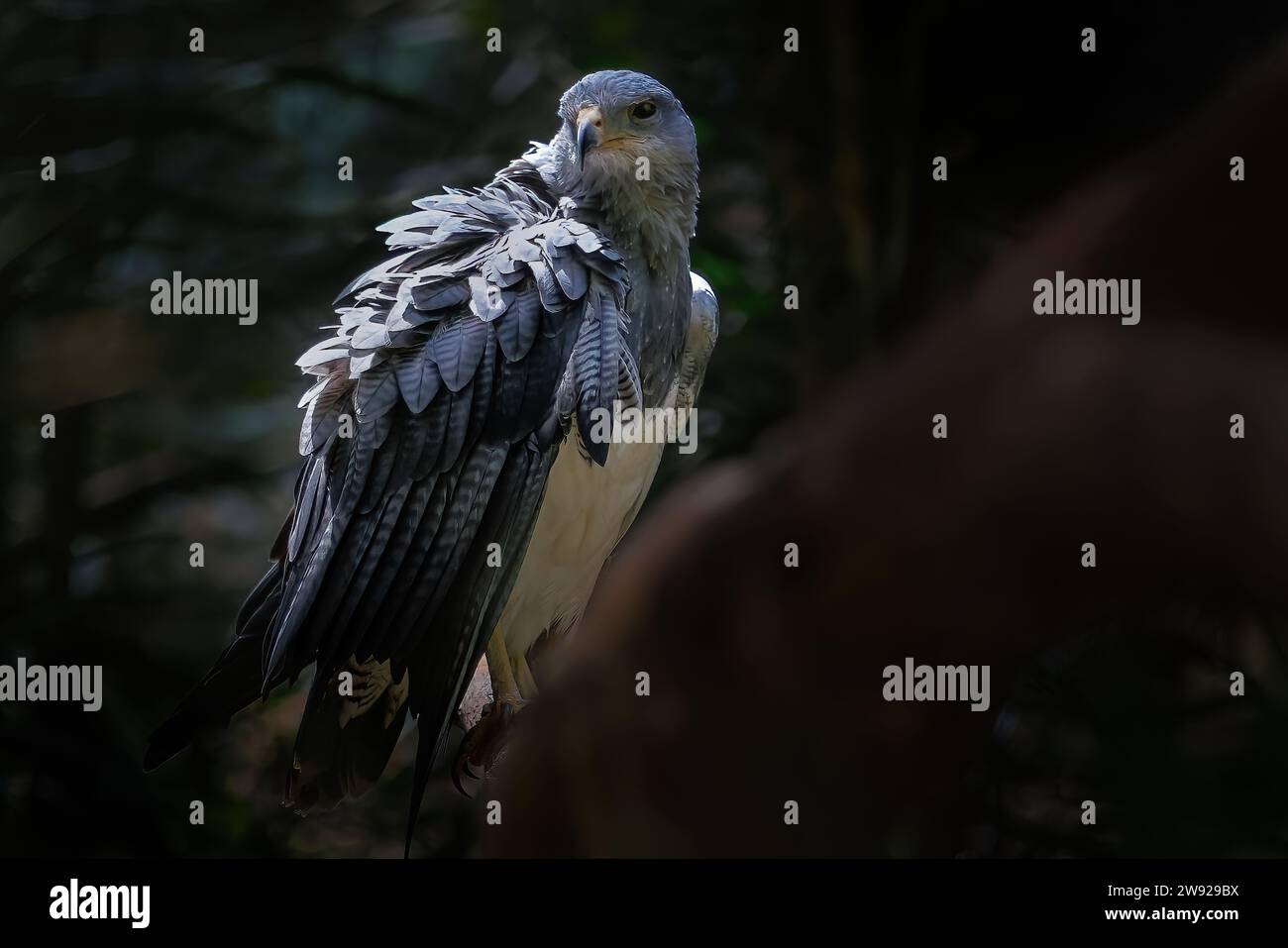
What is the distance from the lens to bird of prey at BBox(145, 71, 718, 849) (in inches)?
78.3

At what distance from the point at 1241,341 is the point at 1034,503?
310 millimetres

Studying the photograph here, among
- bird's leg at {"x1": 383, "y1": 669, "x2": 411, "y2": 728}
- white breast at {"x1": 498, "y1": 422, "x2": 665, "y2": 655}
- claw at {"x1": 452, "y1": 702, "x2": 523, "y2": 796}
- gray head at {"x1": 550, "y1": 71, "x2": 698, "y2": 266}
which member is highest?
gray head at {"x1": 550, "y1": 71, "x2": 698, "y2": 266}

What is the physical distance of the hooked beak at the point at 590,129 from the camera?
213 centimetres

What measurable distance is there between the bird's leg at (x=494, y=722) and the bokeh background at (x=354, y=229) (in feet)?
1.23

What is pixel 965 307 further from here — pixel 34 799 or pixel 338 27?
pixel 34 799

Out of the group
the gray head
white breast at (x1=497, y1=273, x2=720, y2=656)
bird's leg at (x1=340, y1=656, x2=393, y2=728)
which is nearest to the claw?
white breast at (x1=497, y1=273, x2=720, y2=656)

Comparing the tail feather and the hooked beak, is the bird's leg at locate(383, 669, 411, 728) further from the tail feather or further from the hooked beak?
the hooked beak

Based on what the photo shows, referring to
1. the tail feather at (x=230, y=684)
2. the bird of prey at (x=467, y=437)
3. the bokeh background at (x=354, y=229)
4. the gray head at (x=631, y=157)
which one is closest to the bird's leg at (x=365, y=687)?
the bird of prey at (x=467, y=437)

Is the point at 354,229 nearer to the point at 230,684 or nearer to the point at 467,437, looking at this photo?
the point at 467,437

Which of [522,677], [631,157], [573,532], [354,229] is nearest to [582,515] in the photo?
[573,532]

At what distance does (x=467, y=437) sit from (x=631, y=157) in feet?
1.93

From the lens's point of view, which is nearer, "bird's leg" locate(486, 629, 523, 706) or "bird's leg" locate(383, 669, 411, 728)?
"bird's leg" locate(383, 669, 411, 728)

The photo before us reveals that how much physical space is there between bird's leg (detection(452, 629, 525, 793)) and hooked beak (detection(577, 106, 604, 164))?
2.93 feet

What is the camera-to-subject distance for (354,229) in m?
2.71
